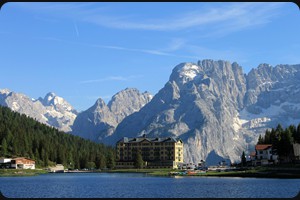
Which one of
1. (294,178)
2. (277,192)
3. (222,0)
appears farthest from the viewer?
(294,178)

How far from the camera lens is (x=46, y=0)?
41.5 meters

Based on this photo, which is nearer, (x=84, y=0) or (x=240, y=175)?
(x=84, y=0)

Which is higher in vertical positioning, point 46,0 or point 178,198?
point 46,0

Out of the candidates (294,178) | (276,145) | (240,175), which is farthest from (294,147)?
(294,178)

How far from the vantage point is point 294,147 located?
17225 cm

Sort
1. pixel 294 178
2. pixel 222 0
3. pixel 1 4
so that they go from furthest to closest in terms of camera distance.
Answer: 1. pixel 294 178
2. pixel 1 4
3. pixel 222 0

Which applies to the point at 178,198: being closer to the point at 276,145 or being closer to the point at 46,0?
the point at 46,0

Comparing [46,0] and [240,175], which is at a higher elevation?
[46,0]

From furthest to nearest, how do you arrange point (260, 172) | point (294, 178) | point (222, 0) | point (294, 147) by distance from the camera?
point (294, 147) → point (260, 172) → point (294, 178) → point (222, 0)

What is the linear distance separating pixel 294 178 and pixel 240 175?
94.2ft

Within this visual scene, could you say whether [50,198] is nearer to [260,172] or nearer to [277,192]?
[277,192]

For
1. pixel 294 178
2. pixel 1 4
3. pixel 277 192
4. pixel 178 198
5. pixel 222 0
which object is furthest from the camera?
pixel 294 178

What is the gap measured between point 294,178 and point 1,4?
111 metres

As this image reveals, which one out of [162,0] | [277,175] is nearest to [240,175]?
[277,175]
